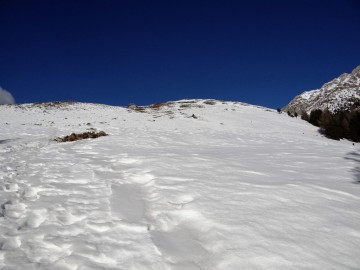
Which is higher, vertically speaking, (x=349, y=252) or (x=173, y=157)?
(x=173, y=157)

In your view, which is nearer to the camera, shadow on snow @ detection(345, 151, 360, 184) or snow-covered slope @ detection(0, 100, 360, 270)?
snow-covered slope @ detection(0, 100, 360, 270)

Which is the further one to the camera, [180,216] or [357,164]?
[357,164]

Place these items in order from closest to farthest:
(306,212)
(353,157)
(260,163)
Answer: (306,212)
(260,163)
(353,157)

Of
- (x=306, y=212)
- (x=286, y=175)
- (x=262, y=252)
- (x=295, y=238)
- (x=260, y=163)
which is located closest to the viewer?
(x=262, y=252)

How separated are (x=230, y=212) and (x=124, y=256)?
131 cm

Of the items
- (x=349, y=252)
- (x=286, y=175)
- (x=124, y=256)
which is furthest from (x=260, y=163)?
(x=124, y=256)

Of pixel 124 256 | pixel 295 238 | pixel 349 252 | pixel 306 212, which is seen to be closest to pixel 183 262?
pixel 124 256

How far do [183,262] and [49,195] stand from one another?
243 cm

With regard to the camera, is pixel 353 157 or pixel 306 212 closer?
pixel 306 212

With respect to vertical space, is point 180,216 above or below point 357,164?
below

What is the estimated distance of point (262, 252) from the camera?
8.21 ft

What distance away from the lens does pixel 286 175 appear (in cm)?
516

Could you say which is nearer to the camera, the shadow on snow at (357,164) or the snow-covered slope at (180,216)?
the snow-covered slope at (180,216)

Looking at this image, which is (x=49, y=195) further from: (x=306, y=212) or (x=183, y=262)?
(x=306, y=212)
